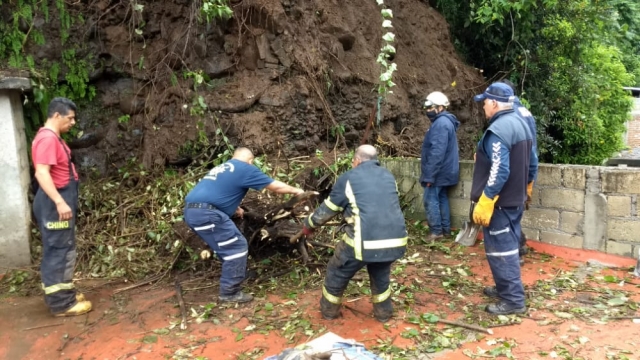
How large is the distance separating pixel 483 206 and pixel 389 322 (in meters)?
1.31

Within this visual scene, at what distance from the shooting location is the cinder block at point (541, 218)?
5.75 metres

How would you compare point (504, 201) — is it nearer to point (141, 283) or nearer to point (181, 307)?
point (181, 307)

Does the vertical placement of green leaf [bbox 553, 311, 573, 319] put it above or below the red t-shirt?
below

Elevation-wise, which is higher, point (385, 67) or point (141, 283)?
point (385, 67)

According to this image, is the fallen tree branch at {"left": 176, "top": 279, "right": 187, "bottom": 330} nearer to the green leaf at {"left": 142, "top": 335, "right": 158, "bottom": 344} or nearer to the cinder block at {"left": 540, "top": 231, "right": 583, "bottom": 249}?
the green leaf at {"left": 142, "top": 335, "right": 158, "bottom": 344}

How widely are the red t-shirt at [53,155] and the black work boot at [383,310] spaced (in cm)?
310

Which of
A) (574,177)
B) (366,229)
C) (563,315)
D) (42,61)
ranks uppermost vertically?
(42,61)

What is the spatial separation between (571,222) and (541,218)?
1.12ft

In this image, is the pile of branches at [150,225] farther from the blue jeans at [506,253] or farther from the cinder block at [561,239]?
the cinder block at [561,239]

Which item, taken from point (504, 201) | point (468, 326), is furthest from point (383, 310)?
point (504, 201)

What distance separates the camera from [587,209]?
546 centimetres

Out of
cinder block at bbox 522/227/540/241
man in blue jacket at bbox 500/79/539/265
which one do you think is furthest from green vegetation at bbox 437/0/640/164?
cinder block at bbox 522/227/540/241

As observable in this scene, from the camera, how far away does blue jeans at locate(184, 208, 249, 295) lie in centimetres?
465

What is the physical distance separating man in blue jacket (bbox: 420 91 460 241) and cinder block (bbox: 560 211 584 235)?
1371mm
